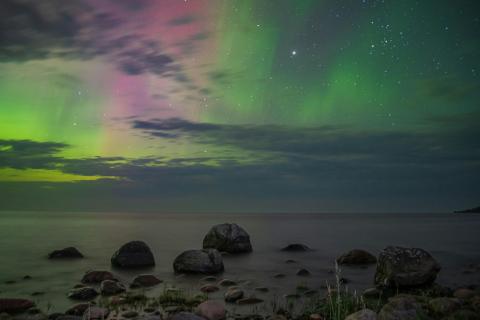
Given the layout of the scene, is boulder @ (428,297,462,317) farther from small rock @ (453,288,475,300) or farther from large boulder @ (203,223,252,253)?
large boulder @ (203,223,252,253)

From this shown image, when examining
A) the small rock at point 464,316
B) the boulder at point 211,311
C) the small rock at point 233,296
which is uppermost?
the small rock at point 464,316

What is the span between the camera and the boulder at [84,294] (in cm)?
1412

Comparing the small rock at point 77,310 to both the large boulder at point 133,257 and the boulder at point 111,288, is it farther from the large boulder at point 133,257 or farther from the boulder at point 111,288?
the large boulder at point 133,257

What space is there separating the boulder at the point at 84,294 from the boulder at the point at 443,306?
1067 centimetres

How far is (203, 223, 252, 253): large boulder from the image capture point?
27.9 m

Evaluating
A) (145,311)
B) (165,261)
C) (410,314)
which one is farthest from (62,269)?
(410,314)

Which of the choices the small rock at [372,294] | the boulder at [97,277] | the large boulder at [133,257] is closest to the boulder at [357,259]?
the small rock at [372,294]

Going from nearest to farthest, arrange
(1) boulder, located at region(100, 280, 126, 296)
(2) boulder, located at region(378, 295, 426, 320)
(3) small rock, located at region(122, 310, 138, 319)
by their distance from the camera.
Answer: (2) boulder, located at region(378, 295, 426, 320) < (3) small rock, located at region(122, 310, 138, 319) < (1) boulder, located at region(100, 280, 126, 296)

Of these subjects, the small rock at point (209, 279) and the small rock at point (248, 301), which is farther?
the small rock at point (209, 279)

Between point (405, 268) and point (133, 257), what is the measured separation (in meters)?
13.6

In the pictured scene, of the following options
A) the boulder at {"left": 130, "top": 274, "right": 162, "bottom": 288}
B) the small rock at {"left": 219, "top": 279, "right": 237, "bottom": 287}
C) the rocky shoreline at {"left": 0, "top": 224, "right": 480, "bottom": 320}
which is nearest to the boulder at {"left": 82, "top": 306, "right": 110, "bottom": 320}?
the rocky shoreline at {"left": 0, "top": 224, "right": 480, "bottom": 320}

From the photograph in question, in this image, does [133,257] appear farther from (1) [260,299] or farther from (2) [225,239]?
(1) [260,299]

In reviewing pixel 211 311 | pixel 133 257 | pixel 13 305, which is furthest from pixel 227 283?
pixel 13 305

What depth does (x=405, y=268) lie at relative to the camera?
1565 cm
